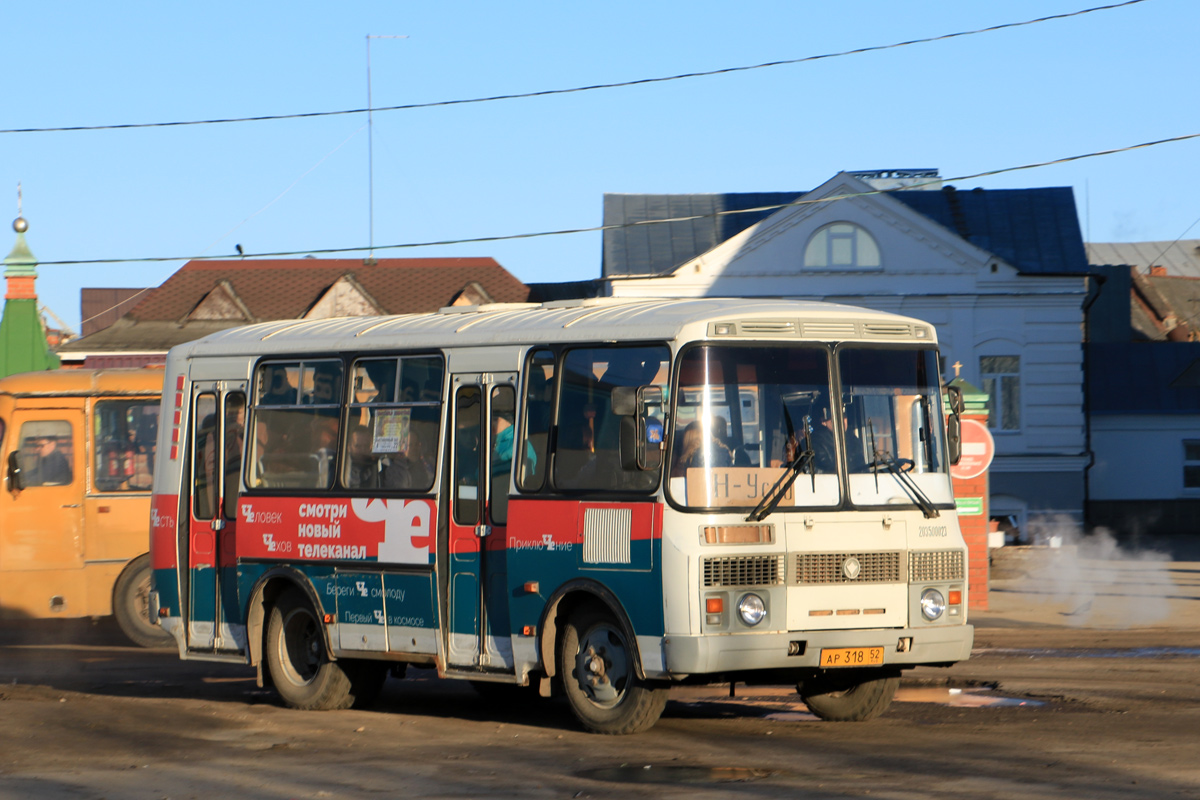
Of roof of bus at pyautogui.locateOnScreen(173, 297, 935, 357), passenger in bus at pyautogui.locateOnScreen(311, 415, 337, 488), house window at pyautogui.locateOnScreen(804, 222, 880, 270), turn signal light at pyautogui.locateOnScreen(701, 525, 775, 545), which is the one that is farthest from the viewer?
house window at pyautogui.locateOnScreen(804, 222, 880, 270)

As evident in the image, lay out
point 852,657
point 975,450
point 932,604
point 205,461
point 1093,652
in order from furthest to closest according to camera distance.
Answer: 1. point 975,450
2. point 1093,652
3. point 205,461
4. point 932,604
5. point 852,657

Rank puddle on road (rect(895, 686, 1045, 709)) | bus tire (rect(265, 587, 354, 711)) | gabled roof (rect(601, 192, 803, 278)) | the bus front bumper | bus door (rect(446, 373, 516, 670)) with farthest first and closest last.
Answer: gabled roof (rect(601, 192, 803, 278)) < bus tire (rect(265, 587, 354, 711)) < puddle on road (rect(895, 686, 1045, 709)) < bus door (rect(446, 373, 516, 670)) < the bus front bumper

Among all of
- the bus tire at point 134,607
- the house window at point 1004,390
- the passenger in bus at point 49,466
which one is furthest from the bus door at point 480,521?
the house window at point 1004,390

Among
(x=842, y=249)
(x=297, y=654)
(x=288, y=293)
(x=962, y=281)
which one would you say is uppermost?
(x=288, y=293)

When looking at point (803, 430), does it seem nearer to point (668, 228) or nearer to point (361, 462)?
point (361, 462)

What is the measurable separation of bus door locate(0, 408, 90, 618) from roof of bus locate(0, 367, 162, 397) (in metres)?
0.22

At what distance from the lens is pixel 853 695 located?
36.3 ft

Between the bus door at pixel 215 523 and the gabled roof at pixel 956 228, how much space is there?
89.6 ft

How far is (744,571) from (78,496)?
34.6ft

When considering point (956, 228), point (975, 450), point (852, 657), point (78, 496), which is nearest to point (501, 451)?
point (852, 657)

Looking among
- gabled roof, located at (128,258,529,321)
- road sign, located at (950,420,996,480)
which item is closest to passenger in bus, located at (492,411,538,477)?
road sign, located at (950,420,996,480)

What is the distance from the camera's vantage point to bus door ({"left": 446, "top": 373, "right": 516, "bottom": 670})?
36.0 ft

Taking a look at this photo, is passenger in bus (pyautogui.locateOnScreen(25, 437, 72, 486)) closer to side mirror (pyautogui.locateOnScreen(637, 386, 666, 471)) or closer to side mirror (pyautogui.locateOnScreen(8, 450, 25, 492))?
side mirror (pyautogui.locateOnScreen(8, 450, 25, 492))

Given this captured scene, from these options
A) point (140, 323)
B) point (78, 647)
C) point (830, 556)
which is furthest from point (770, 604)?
point (140, 323)
